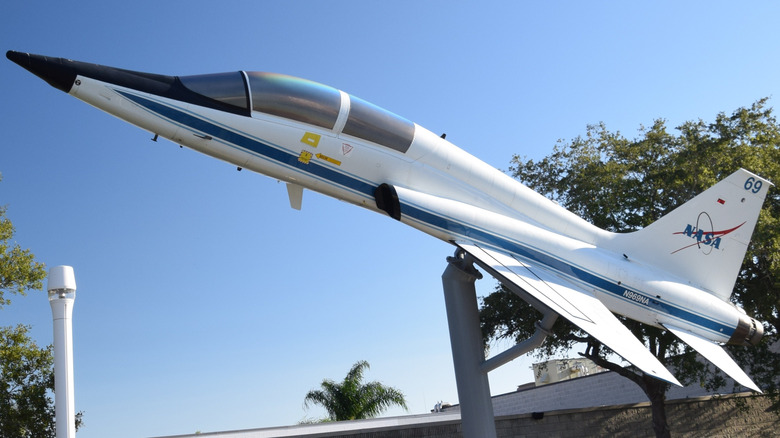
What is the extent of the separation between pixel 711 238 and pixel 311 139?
8084 mm

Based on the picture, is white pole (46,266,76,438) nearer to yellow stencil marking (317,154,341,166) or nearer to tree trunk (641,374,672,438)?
yellow stencil marking (317,154,341,166)

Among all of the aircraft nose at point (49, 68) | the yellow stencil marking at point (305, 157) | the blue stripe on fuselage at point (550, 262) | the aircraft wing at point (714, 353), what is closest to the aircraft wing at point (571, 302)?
the blue stripe on fuselage at point (550, 262)

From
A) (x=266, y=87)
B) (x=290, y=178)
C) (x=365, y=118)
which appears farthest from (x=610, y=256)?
(x=266, y=87)

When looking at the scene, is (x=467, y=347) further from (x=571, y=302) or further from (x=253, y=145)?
(x=253, y=145)

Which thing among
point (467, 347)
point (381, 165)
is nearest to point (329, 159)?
point (381, 165)

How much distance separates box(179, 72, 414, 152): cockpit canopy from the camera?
1094 centimetres

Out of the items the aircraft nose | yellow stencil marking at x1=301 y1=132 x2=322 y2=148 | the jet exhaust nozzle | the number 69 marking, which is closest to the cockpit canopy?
yellow stencil marking at x1=301 y1=132 x2=322 y2=148

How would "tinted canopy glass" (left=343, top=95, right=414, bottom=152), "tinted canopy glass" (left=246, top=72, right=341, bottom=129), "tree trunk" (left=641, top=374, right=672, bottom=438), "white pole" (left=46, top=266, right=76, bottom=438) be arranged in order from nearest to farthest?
1. "white pole" (left=46, top=266, right=76, bottom=438)
2. "tinted canopy glass" (left=246, top=72, right=341, bottom=129)
3. "tinted canopy glass" (left=343, top=95, right=414, bottom=152)
4. "tree trunk" (left=641, top=374, right=672, bottom=438)

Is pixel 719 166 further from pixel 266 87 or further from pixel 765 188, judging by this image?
pixel 266 87

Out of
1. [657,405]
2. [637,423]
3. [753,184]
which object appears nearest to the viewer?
[753,184]

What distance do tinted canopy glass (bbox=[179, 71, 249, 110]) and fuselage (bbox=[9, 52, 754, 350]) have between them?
16 millimetres

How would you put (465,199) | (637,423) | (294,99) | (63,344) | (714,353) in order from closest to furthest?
(63,344), (294,99), (714,353), (465,199), (637,423)

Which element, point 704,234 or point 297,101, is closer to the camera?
point 297,101

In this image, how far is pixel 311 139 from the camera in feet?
37.1
